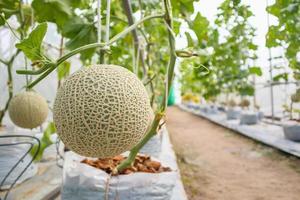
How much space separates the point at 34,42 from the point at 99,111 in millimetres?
269

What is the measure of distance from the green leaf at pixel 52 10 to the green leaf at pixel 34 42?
60 centimetres

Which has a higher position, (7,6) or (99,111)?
(7,6)

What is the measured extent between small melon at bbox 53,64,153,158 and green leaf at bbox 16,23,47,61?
0.40 feet

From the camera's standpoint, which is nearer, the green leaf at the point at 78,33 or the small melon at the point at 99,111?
the small melon at the point at 99,111

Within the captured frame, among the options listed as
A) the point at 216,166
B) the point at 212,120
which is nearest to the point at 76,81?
the point at 216,166

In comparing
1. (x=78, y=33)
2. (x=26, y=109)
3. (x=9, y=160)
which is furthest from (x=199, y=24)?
(x=9, y=160)

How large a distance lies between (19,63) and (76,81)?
1956 millimetres

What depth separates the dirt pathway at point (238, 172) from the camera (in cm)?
253

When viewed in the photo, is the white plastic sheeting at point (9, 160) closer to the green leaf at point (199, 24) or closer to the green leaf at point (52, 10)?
the green leaf at point (52, 10)

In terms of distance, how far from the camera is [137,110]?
2.93ft

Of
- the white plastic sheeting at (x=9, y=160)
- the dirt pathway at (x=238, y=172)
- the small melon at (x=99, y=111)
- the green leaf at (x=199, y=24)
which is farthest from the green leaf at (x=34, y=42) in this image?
the dirt pathway at (x=238, y=172)

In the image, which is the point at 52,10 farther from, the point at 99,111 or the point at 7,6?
the point at 99,111

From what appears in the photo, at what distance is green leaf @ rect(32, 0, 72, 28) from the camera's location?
142cm

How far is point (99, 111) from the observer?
2.73 ft
